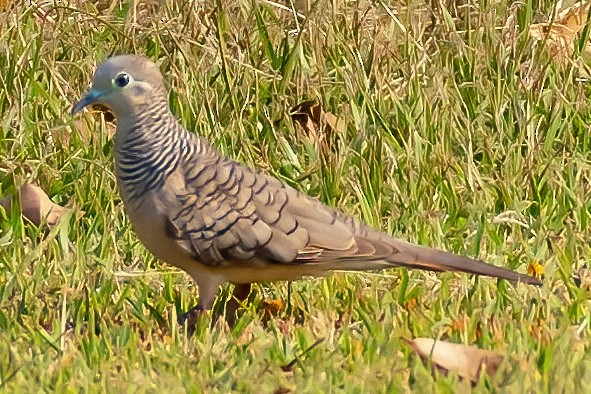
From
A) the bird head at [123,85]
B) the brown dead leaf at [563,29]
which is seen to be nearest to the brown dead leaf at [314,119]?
the brown dead leaf at [563,29]

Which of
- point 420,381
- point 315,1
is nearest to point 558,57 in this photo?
point 315,1

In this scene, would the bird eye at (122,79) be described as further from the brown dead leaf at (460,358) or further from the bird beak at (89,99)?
the brown dead leaf at (460,358)

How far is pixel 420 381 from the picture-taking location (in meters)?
4.01

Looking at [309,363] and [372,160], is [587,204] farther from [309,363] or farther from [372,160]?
[309,363]

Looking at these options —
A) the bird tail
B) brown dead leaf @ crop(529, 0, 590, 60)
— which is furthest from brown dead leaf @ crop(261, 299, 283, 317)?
brown dead leaf @ crop(529, 0, 590, 60)

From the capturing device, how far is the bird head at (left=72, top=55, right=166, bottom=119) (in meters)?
4.89

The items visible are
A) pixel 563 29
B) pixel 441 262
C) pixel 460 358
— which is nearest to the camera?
pixel 460 358

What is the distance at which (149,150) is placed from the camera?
493 centimetres

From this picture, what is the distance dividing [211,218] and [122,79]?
572 mm

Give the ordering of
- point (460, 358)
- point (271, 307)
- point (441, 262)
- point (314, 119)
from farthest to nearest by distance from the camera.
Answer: point (314, 119) → point (271, 307) → point (441, 262) → point (460, 358)

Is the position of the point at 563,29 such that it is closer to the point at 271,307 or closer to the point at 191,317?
the point at 271,307

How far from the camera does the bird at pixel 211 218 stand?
4.84 metres

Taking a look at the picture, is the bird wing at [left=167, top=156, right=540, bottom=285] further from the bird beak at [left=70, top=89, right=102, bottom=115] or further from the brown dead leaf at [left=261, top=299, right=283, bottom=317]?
the bird beak at [left=70, top=89, right=102, bottom=115]

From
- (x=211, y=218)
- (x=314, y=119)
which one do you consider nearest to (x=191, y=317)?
(x=211, y=218)
